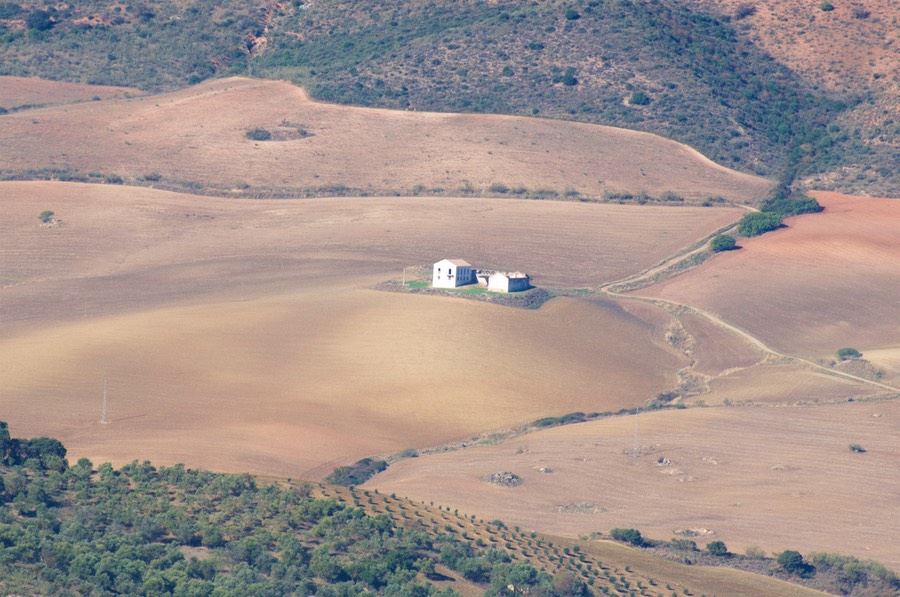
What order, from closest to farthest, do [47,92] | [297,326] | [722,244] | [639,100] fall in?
[297,326] → [722,244] → [639,100] → [47,92]

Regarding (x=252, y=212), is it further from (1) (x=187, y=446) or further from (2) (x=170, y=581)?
(2) (x=170, y=581)

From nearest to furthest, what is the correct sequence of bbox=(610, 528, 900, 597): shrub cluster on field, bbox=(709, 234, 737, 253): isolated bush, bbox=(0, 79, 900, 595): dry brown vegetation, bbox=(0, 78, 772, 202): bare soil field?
1. bbox=(610, 528, 900, 597): shrub cluster on field
2. bbox=(0, 79, 900, 595): dry brown vegetation
3. bbox=(709, 234, 737, 253): isolated bush
4. bbox=(0, 78, 772, 202): bare soil field

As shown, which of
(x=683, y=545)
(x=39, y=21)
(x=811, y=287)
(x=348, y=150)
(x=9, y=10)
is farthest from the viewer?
(x=9, y=10)

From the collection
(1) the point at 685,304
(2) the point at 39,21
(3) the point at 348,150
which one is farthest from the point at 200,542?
(2) the point at 39,21

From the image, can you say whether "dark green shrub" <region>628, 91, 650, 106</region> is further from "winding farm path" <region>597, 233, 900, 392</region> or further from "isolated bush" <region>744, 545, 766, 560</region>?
"isolated bush" <region>744, 545, 766, 560</region>

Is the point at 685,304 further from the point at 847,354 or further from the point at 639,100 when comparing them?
the point at 639,100

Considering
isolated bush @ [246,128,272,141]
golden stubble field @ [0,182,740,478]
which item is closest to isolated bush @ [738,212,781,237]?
golden stubble field @ [0,182,740,478]
